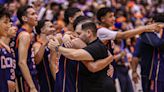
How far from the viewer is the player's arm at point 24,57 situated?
6.99 meters

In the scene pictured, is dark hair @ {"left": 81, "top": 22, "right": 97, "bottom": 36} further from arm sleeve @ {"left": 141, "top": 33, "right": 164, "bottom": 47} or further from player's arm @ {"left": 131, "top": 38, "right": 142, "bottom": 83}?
player's arm @ {"left": 131, "top": 38, "right": 142, "bottom": 83}

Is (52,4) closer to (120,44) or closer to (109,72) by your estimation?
(120,44)

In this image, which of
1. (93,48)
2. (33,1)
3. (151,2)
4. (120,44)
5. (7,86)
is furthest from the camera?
(151,2)

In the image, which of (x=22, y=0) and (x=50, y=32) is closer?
(x=50, y=32)

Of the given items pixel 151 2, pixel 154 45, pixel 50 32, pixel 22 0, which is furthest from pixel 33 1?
pixel 151 2

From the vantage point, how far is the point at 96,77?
19.0 feet

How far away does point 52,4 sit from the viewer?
14.7m

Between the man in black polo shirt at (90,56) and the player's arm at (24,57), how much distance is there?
4.23 feet

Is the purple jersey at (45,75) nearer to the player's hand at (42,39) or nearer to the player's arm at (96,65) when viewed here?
the player's hand at (42,39)

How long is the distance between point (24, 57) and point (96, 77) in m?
1.61

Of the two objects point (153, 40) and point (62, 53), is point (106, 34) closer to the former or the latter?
point (153, 40)

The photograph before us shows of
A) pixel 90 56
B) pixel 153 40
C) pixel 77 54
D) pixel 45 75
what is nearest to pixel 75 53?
pixel 77 54

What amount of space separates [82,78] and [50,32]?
1788mm

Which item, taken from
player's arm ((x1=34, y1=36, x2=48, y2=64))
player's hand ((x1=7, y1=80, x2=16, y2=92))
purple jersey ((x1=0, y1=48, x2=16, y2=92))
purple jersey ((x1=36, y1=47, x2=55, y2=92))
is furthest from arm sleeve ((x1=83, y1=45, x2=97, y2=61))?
purple jersey ((x1=36, y1=47, x2=55, y2=92))
